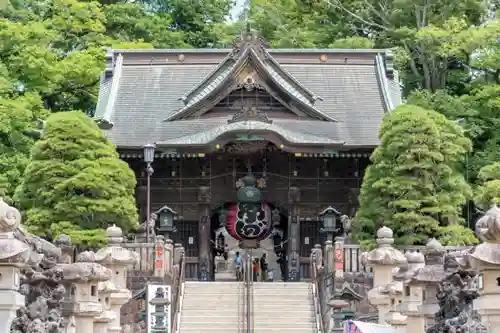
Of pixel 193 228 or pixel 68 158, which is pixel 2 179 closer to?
pixel 68 158

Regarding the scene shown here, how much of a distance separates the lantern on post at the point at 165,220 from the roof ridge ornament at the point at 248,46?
603cm

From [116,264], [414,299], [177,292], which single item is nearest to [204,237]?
[177,292]

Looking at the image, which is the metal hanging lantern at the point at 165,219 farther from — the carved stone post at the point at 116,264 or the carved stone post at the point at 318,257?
the carved stone post at the point at 116,264

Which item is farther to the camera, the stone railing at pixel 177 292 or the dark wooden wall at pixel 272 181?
the dark wooden wall at pixel 272 181

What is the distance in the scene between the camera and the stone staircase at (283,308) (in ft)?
123

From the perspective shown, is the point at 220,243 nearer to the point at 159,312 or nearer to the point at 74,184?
the point at 74,184

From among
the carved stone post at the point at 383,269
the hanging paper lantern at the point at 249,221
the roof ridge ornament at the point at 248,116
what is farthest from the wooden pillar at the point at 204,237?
the carved stone post at the point at 383,269

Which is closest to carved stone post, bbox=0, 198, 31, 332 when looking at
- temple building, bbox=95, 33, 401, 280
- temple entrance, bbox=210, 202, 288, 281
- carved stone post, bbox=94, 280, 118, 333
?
carved stone post, bbox=94, 280, 118, 333

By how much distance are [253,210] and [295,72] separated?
701 cm

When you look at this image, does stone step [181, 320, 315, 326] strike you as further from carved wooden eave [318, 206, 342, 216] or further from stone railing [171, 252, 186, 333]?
carved wooden eave [318, 206, 342, 216]

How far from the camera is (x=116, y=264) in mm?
30844

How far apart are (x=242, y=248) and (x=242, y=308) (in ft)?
35.0

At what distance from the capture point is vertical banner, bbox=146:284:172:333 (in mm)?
34406

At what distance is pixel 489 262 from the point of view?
53.3 ft
